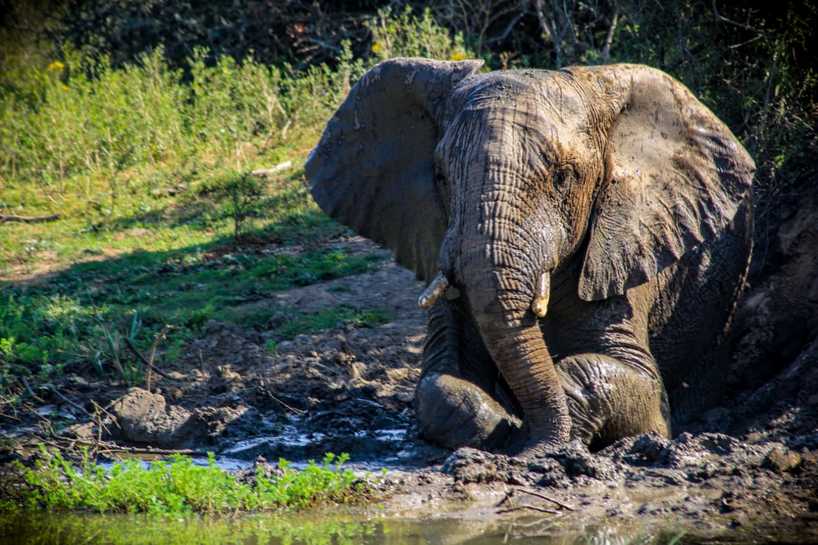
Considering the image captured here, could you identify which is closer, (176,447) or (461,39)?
(176,447)

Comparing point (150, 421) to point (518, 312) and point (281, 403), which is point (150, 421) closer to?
point (281, 403)

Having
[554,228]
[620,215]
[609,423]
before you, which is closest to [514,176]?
[554,228]

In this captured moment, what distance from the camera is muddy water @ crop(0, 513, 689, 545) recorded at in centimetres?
591

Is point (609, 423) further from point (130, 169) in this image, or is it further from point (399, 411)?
point (130, 169)

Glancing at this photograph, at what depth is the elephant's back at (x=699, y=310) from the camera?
8.02 m

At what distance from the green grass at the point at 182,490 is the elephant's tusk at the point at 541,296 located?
1.11 meters

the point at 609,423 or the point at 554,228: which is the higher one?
the point at 554,228

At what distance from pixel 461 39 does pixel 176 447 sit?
7156 mm

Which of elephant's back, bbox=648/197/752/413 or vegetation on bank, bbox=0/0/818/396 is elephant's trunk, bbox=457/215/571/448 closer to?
elephant's back, bbox=648/197/752/413

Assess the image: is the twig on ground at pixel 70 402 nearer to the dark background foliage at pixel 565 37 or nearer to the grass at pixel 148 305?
the grass at pixel 148 305

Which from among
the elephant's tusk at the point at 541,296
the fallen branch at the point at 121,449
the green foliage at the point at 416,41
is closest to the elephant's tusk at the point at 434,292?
the elephant's tusk at the point at 541,296

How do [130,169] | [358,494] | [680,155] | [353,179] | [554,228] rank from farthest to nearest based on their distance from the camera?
[130,169]
[353,179]
[680,155]
[554,228]
[358,494]

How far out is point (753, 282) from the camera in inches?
347

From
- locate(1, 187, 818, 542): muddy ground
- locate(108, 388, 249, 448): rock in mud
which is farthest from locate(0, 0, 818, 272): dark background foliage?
locate(108, 388, 249, 448): rock in mud
